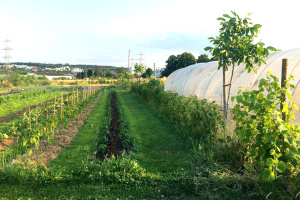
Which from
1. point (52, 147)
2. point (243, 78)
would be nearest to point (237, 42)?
point (243, 78)

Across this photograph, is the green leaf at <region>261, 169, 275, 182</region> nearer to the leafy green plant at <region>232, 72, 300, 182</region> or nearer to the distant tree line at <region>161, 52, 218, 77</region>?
the leafy green plant at <region>232, 72, 300, 182</region>

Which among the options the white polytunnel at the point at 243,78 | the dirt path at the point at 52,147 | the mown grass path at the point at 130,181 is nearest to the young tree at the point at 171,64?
the white polytunnel at the point at 243,78

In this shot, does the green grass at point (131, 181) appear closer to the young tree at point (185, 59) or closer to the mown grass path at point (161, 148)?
the mown grass path at point (161, 148)

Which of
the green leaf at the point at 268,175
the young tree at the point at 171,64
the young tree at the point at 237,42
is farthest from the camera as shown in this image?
the young tree at the point at 171,64

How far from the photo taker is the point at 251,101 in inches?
149

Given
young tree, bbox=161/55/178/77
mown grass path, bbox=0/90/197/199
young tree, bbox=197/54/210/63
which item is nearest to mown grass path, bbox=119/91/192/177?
mown grass path, bbox=0/90/197/199

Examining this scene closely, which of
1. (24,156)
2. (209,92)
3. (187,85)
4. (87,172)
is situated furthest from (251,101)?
(187,85)

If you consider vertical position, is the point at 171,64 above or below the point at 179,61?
below

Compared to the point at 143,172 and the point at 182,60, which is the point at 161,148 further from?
the point at 182,60

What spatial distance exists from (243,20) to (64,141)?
20.7 ft

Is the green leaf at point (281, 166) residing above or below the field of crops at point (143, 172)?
above

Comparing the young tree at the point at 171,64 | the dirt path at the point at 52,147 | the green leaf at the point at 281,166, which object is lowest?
the dirt path at the point at 52,147

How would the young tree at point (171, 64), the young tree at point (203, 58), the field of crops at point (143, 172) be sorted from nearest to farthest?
the field of crops at point (143, 172) → the young tree at point (203, 58) → the young tree at point (171, 64)

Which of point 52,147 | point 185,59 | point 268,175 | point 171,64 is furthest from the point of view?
point 171,64
